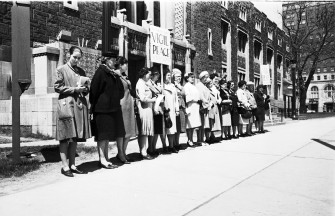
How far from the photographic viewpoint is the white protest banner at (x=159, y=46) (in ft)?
38.2

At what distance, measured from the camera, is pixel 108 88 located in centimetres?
616

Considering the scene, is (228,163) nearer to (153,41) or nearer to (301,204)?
(301,204)

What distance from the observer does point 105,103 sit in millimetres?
6086

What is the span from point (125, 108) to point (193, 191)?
264 cm

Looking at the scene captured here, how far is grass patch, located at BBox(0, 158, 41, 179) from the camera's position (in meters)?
5.77

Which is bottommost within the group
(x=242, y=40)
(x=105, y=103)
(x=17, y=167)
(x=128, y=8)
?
(x=17, y=167)

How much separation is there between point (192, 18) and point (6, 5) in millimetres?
11752

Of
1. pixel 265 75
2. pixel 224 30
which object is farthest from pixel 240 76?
pixel 265 75

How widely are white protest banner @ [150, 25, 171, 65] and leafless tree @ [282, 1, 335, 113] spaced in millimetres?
31046

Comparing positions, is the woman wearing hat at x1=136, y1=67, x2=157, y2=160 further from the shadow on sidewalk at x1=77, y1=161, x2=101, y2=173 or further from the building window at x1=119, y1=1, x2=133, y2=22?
the building window at x1=119, y1=1, x2=133, y2=22

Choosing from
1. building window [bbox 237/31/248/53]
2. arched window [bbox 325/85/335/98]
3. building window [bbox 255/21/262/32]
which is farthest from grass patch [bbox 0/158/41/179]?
arched window [bbox 325/85/335/98]

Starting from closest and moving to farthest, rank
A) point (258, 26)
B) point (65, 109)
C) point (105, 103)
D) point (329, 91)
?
1. point (65, 109)
2. point (105, 103)
3. point (258, 26)
4. point (329, 91)

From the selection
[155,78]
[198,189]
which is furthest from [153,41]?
[198,189]

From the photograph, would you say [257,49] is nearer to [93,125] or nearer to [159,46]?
[159,46]
